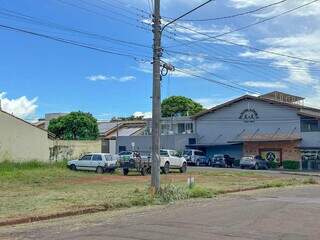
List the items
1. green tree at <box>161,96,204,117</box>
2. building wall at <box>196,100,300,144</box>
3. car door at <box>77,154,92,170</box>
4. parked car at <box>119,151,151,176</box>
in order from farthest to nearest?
green tree at <box>161,96,204,117</box> → building wall at <box>196,100,300,144</box> → car door at <box>77,154,92,170</box> → parked car at <box>119,151,151,176</box>

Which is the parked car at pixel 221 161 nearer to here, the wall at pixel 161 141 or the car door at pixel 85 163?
the wall at pixel 161 141

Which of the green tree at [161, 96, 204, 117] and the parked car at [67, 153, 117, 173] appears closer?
the parked car at [67, 153, 117, 173]

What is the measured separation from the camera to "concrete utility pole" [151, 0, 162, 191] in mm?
23875

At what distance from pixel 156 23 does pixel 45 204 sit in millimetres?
9189

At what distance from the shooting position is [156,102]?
78.8 ft

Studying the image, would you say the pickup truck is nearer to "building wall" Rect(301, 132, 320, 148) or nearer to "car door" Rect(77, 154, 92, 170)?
"car door" Rect(77, 154, 92, 170)

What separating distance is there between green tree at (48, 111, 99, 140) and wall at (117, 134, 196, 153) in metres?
6.90

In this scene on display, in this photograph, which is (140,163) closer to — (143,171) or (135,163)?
(135,163)

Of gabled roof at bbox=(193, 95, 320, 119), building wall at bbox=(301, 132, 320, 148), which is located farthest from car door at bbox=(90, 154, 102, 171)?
gabled roof at bbox=(193, 95, 320, 119)

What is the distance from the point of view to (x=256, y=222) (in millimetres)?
14969

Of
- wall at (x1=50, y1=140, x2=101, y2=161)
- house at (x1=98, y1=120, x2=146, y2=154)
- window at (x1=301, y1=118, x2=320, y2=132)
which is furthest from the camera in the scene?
house at (x1=98, y1=120, x2=146, y2=154)

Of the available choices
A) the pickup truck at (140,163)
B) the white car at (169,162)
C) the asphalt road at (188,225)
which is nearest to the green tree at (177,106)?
the white car at (169,162)

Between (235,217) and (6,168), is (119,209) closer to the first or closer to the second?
(235,217)

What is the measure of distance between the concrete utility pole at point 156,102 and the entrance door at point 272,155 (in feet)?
161
